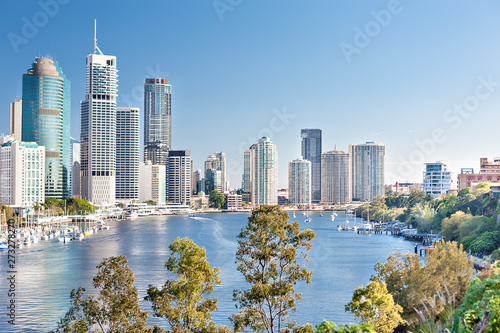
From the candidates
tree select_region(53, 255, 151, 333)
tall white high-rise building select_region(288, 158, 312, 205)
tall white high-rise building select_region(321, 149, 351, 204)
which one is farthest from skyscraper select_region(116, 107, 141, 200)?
tree select_region(53, 255, 151, 333)

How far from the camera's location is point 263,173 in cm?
16712

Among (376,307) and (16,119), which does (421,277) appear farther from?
(16,119)

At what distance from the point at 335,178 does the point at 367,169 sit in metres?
11.5

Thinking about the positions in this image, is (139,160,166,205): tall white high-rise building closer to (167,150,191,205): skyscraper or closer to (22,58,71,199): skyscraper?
(167,150,191,205): skyscraper

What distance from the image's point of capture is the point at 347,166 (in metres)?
184

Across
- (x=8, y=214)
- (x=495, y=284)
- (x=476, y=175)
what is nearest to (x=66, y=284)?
(x=495, y=284)

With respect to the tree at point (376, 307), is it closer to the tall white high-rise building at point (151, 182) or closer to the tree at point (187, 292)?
the tree at point (187, 292)

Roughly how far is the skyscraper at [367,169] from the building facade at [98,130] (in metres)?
88.1

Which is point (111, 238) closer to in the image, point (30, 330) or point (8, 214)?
point (8, 214)

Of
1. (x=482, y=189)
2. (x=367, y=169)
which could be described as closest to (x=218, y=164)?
(x=367, y=169)

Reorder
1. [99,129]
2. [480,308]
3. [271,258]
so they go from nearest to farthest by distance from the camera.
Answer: [480,308] < [271,258] < [99,129]

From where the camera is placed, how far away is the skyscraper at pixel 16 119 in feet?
390

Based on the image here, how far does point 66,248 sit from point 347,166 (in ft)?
468

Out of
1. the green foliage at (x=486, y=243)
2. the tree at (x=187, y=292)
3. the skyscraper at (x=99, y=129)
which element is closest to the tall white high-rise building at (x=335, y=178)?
the skyscraper at (x=99, y=129)
